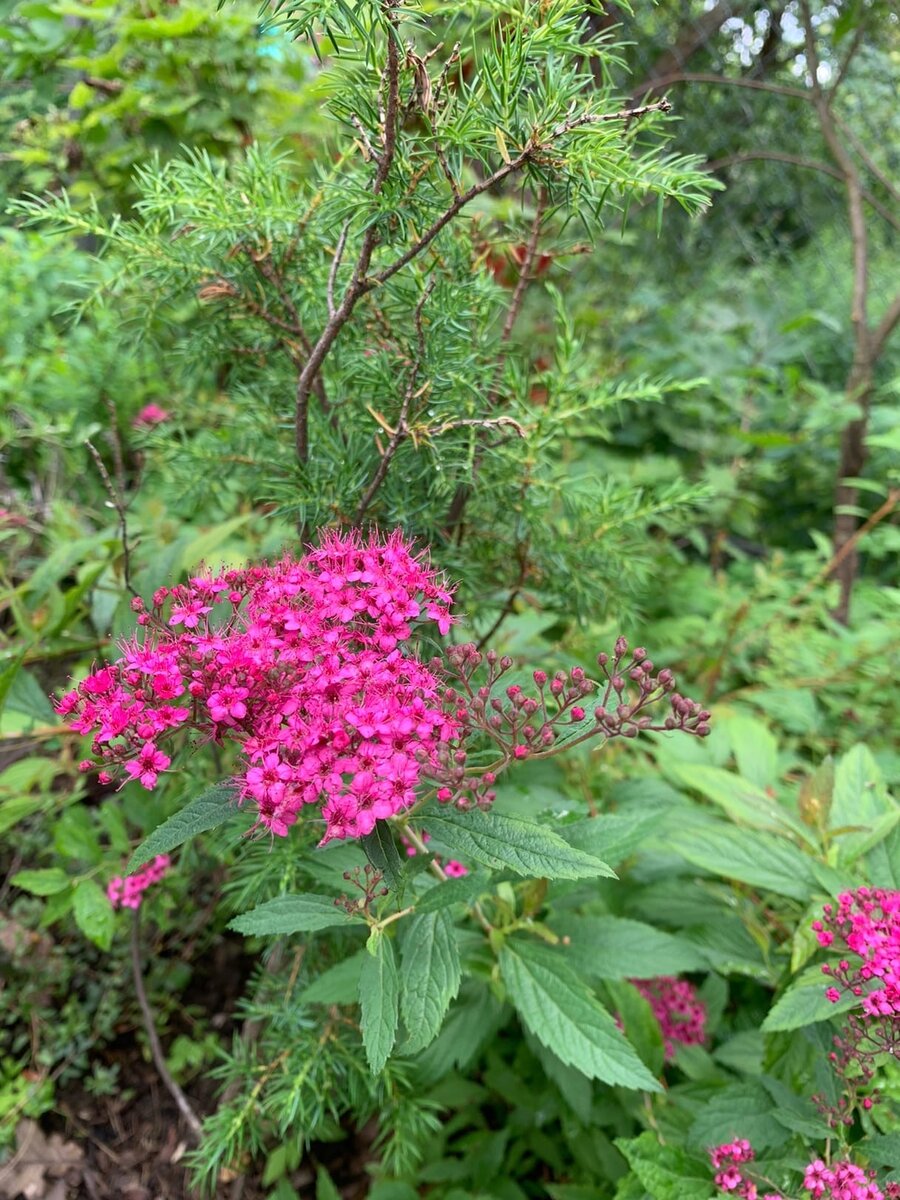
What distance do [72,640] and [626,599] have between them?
0.92 metres

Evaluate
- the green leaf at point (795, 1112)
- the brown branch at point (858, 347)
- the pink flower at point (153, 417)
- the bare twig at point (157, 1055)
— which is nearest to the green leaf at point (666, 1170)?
the green leaf at point (795, 1112)

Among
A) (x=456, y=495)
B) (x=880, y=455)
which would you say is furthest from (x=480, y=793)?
(x=880, y=455)

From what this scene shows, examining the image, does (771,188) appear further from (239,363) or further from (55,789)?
(55,789)

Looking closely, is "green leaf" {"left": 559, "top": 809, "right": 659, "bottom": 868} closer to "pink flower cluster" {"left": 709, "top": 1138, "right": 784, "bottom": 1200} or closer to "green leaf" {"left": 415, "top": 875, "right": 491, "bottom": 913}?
"green leaf" {"left": 415, "top": 875, "right": 491, "bottom": 913}

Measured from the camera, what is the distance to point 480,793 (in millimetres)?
738

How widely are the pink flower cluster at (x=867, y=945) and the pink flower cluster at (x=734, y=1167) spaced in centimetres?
19

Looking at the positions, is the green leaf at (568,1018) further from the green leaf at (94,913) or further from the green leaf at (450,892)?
the green leaf at (94,913)

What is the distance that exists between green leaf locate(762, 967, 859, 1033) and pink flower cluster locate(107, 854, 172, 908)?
86 cm

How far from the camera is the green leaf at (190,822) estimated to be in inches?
26.0

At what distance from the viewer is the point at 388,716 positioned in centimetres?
68

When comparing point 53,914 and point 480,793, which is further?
point 53,914

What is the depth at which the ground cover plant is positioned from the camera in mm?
734

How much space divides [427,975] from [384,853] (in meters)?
0.18

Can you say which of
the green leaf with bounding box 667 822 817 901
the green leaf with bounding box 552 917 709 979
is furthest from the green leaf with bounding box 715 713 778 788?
the green leaf with bounding box 552 917 709 979
